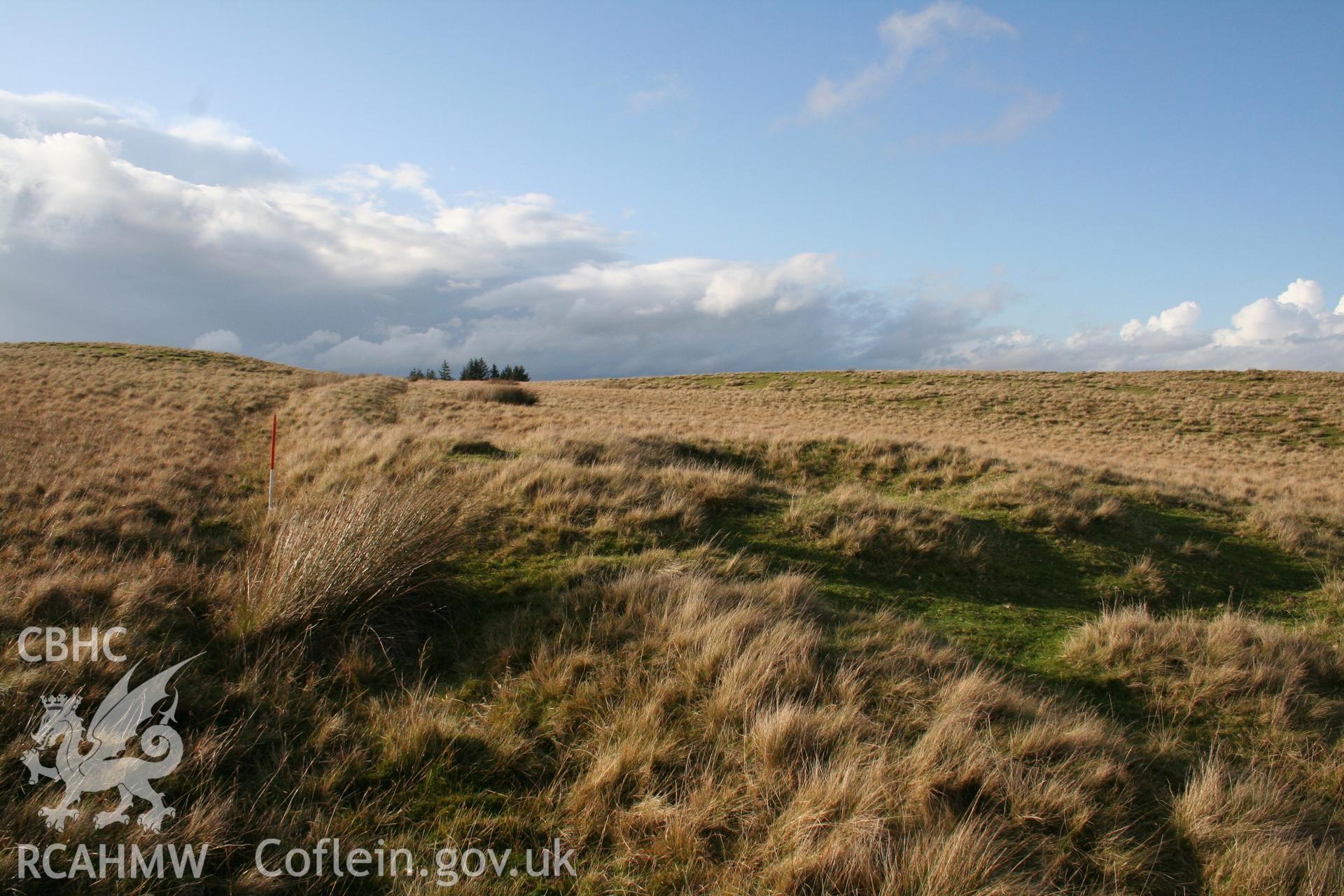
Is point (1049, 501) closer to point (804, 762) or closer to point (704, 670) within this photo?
point (704, 670)

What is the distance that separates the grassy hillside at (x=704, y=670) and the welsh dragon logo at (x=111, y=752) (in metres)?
0.08

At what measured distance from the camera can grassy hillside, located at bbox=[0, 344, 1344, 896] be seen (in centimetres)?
319

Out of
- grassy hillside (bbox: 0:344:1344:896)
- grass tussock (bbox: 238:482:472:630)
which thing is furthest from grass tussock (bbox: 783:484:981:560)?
grass tussock (bbox: 238:482:472:630)

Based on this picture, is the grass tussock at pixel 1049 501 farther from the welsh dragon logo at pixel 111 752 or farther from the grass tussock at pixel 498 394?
the grass tussock at pixel 498 394

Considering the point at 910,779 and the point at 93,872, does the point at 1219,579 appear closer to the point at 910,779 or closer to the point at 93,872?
the point at 910,779

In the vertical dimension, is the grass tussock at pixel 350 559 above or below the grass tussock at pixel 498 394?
below

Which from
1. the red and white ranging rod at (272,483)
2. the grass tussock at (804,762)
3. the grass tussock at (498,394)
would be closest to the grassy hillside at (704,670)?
the grass tussock at (804,762)

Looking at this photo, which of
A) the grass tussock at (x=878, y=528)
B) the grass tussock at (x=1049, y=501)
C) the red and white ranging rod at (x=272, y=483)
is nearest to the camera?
the grass tussock at (x=878, y=528)

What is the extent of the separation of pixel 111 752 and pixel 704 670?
135 inches

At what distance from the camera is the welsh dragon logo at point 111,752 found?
3.12 m

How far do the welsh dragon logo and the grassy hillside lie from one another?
0.08 m

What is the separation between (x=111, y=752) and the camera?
11.2ft

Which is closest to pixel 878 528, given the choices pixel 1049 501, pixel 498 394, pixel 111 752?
pixel 1049 501

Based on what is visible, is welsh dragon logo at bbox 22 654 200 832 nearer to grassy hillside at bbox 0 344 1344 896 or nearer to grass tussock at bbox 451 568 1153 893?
grassy hillside at bbox 0 344 1344 896
